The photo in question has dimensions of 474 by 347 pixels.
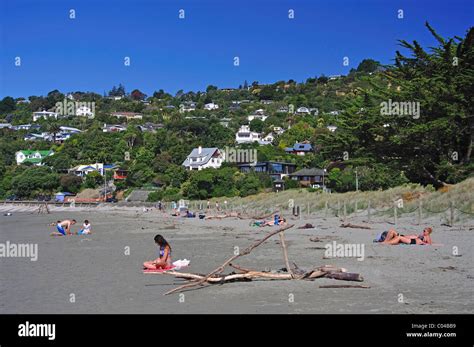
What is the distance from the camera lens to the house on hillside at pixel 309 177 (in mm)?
63375

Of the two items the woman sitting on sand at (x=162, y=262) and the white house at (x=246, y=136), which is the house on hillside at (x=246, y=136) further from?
the woman sitting on sand at (x=162, y=262)

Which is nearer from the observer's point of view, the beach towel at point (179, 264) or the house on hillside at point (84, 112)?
the beach towel at point (179, 264)

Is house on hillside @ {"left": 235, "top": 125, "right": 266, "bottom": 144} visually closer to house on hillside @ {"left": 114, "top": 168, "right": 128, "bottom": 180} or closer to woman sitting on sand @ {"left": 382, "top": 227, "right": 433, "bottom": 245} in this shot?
house on hillside @ {"left": 114, "top": 168, "right": 128, "bottom": 180}

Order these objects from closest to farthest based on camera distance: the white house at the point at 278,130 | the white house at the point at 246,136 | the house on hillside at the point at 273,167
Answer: the house on hillside at the point at 273,167 → the white house at the point at 246,136 → the white house at the point at 278,130

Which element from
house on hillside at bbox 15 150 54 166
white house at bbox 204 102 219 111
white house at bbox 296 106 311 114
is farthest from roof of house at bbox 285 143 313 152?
white house at bbox 204 102 219 111

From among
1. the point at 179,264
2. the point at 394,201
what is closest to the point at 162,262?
the point at 179,264

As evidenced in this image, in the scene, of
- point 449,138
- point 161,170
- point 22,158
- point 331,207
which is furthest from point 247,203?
point 22,158

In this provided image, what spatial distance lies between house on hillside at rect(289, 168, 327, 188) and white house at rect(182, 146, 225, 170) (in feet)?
54.4

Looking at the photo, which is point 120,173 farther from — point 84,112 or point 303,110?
point 84,112

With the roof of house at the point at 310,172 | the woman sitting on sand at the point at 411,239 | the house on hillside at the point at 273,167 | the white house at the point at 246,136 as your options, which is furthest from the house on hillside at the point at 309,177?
the woman sitting on sand at the point at 411,239

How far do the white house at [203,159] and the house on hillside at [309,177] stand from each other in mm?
16591
